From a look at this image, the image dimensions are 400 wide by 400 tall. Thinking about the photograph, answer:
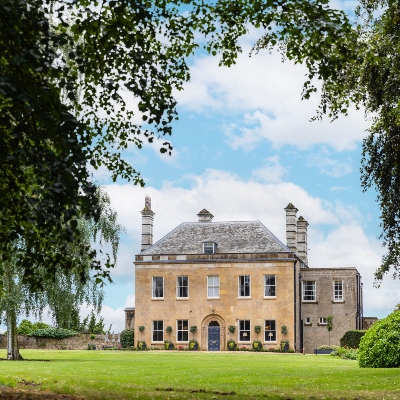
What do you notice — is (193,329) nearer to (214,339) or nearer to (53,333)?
(214,339)

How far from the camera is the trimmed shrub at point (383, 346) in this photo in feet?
71.0

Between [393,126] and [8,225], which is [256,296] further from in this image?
[8,225]

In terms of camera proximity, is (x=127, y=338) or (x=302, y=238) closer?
(x=127, y=338)

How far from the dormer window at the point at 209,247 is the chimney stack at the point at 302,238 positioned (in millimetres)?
7303

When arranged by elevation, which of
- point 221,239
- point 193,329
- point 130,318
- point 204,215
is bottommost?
point 193,329

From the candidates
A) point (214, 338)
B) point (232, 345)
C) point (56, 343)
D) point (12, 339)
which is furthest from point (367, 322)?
point (12, 339)

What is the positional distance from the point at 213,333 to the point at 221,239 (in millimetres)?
6155

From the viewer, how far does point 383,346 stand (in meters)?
21.7

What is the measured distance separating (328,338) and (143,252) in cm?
1354

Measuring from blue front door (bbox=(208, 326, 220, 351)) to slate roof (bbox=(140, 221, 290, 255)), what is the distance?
16.9 ft

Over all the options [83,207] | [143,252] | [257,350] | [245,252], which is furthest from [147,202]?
[83,207]

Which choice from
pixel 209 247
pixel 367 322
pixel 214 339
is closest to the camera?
pixel 214 339

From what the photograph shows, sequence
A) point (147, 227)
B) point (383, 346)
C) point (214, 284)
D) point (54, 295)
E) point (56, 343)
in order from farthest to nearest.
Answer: point (147, 227)
point (214, 284)
point (56, 343)
point (54, 295)
point (383, 346)

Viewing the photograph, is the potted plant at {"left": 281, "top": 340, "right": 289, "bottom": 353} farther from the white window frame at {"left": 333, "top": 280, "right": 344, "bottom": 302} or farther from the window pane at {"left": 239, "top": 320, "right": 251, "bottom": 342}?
the white window frame at {"left": 333, "top": 280, "right": 344, "bottom": 302}
